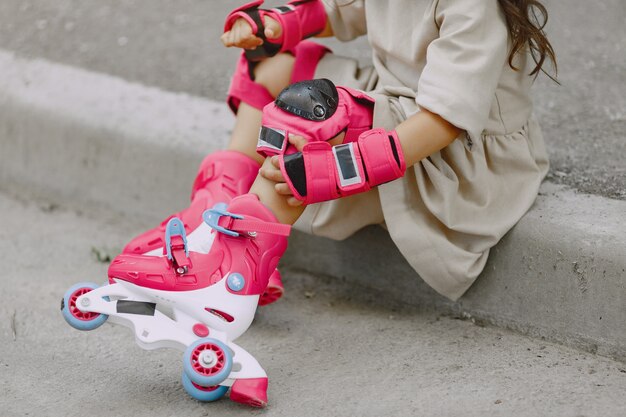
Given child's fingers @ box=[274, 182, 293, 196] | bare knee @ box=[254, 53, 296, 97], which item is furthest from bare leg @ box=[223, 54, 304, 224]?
child's fingers @ box=[274, 182, 293, 196]

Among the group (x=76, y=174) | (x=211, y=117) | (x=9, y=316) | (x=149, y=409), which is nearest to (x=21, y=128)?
(x=76, y=174)

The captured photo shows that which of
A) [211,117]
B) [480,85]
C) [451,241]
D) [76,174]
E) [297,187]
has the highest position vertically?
[480,85]

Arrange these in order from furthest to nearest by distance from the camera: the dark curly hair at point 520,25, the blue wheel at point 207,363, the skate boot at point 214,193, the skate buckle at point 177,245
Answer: the skate boot at point 214,193, the dark curly hair at point 520,25, the skate buckle at point 177,245, the blue wheel at point 207,363

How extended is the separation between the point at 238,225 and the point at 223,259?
0.24 feet

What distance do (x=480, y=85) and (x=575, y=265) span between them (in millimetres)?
415

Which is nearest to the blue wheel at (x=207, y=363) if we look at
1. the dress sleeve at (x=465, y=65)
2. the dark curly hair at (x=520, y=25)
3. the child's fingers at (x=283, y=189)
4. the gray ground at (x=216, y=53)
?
the child's fingers at (x=283, y=189)

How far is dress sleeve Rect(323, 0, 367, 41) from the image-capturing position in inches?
85.6

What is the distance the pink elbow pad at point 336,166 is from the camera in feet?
5.65

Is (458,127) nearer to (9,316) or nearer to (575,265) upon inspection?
(575,265)

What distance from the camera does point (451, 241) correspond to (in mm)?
1999

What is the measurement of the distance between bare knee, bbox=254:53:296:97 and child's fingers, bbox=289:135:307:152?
429mm

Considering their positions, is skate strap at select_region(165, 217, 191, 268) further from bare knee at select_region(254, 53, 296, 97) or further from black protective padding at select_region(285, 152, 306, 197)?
bare knee at select_region(254, 53, 296, 97)

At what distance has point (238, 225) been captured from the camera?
1.73m

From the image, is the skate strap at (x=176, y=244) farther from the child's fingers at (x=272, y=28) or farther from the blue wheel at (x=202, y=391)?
the child's fingers at (x=272, y=28)
